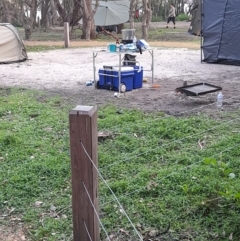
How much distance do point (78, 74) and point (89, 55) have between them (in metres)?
3.95

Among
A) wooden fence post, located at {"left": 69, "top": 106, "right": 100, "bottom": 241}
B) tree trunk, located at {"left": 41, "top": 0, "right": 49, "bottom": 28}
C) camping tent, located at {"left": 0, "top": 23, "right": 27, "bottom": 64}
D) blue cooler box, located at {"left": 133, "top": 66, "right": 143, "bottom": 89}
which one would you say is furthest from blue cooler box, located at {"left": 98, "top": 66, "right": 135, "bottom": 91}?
tree trunk, located at {"left": 41, "top": 0, "right": 49, "bottom": 28}

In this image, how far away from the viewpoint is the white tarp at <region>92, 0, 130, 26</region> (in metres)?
23.7

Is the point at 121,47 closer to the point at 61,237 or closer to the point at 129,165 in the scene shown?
the point at 129,165

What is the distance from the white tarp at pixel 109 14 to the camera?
77.7 feet

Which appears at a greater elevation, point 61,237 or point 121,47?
point 121,47

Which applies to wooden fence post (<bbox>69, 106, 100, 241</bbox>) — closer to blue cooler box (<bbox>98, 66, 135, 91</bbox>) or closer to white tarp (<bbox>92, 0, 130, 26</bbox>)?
blue cooler box (<bbox>98, 66, 135, 91</bbox>)

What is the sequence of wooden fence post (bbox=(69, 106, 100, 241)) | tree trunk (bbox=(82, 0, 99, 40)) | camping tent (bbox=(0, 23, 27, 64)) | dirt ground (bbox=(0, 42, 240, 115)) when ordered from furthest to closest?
tree trunk (bbox=(82, 0, 99, 40)) < camping tent (bbox=(0, 23, 27, 64)) < dirt ground (bbox=(0, 42, 240, 115)) < wooden fence post (bbox=(69, 106, 100, 241))

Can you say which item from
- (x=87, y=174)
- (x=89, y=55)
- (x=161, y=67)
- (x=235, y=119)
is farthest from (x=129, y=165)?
(x=89, y=55)

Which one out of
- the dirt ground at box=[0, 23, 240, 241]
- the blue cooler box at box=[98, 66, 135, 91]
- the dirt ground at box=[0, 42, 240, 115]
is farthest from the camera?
the blue cooler box at box=[98, 66, 135, 91]

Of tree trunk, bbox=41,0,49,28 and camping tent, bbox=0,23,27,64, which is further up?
tree trunk, bbox=41,0,49,28

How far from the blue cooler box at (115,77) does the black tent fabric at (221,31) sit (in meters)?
4.34

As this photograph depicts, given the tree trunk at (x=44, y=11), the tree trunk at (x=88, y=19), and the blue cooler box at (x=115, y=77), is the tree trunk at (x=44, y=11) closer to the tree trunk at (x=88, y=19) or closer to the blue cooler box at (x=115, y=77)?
the tree trunk at (x=88, y=19)

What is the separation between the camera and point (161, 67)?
34.4 feet

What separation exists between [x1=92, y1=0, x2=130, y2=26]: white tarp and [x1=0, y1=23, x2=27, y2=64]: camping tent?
12.4 metres
